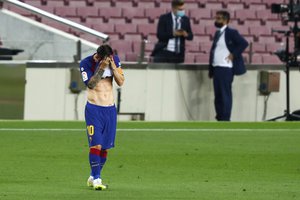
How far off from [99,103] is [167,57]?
11805mm

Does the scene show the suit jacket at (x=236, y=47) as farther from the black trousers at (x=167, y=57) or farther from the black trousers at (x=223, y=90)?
the black trousers at (x=167, y=57)

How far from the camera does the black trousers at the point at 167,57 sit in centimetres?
2635

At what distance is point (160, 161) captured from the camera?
18.9m

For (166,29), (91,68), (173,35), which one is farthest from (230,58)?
(91,68)

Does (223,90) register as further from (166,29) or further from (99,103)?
(99,103)

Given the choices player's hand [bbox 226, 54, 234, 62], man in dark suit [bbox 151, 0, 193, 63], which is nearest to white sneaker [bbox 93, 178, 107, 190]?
player's hand [bbox 226, 54, 234, 62]

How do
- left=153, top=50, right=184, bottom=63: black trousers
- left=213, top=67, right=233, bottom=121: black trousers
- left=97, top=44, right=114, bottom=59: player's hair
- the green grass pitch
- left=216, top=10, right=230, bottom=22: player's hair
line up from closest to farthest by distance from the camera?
left=97, top=44, right=114, bottom=59: player's hair, the green grass pitch, left=216, top=10, right=230, bottom=22: player's hair, left=213, top=67, right=233, bottom=121: black trousers, left=153, top=50, right=184, bottom=63: black trousers

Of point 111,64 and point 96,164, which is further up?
point 111,64

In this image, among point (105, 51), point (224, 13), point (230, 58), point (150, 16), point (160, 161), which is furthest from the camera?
point (150, 16)

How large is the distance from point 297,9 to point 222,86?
1996mm

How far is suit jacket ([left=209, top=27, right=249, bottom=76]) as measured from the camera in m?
25.6

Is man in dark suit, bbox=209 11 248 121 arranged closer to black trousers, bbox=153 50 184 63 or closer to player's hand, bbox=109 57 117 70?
black trousers, bbox=153 50 184 63

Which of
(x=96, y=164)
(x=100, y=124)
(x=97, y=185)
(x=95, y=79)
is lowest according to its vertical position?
(x=97, y=185)

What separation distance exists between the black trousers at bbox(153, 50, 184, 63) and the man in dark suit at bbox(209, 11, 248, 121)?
92cm
